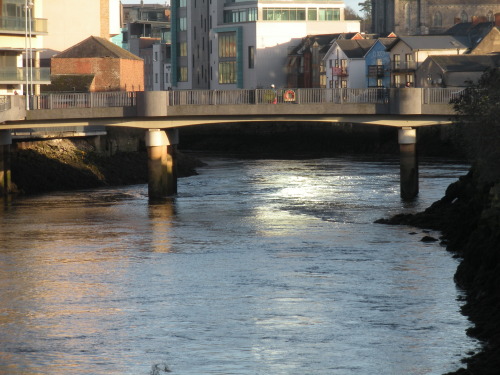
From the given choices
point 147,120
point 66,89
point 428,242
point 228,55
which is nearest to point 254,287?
point 428,242

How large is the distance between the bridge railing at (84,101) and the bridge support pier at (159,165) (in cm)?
276

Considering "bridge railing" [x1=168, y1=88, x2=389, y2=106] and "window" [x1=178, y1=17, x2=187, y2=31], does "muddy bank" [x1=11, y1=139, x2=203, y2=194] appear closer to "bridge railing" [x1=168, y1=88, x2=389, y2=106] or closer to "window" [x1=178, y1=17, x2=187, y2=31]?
"bridge railing" [x1=168, y1=88, x2=389, y2=106]

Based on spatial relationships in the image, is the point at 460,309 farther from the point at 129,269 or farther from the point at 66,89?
the point at 66,89

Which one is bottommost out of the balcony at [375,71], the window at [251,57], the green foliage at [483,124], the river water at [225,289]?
the river water at [225,289]

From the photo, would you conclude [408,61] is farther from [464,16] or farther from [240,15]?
[464,16]

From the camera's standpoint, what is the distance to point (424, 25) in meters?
180

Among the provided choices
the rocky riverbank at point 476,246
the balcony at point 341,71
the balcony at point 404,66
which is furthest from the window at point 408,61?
the rocky riverbank at point 476,246

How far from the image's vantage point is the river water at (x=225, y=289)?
28.5m

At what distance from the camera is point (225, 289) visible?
3697 cm

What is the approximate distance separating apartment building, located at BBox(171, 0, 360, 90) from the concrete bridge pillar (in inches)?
3120

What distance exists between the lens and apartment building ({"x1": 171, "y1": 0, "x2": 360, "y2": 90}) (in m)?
147

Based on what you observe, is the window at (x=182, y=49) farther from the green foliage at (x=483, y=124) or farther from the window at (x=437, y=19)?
the green foliage at (x=483, y=124)

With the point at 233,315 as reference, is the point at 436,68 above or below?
above

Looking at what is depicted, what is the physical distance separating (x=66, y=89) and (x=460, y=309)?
71.9 m
